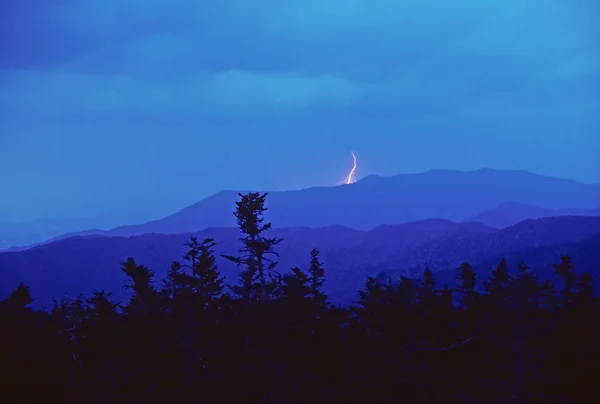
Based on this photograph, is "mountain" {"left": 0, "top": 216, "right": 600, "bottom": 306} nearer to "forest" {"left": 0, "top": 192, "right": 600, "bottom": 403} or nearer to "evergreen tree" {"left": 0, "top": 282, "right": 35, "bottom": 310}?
"forest" {"left": 0, "top": 192, "right": 600, "bottom": 403}

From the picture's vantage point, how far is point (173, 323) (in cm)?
1570

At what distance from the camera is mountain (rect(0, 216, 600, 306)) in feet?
432

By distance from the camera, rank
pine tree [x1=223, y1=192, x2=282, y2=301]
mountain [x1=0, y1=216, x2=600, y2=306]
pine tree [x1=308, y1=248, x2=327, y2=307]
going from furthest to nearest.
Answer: mountain [x1=0, y1=216, x2=600, y2=306] → pine tree [x1=223, y1=192, x2=282, y2=301] → pine tree [x1=308, y1=248, x2=327, y2=307]

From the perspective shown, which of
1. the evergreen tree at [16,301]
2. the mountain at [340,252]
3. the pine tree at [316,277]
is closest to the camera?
the evergreen tree at [16,301]

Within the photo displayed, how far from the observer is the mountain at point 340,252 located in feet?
432

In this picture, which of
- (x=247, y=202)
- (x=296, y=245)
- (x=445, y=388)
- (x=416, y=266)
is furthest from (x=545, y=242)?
(x=445, y=388)

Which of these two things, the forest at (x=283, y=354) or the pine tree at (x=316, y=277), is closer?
the forest at (x=283, y=354)

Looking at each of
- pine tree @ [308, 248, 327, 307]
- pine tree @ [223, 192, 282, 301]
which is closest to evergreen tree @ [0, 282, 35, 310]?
pine tree @ [308, 248, 327, 307]

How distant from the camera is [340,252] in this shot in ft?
575

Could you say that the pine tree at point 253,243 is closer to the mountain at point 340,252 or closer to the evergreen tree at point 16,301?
the evergreen tree at point 16,301

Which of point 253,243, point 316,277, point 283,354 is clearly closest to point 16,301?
point 283,354

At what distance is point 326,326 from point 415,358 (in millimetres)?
2817

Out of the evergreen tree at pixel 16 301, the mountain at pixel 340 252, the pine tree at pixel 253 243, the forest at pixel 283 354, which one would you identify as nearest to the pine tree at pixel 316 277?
the pine tree at pixel 253 243

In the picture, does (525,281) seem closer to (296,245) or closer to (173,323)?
(173,323)
